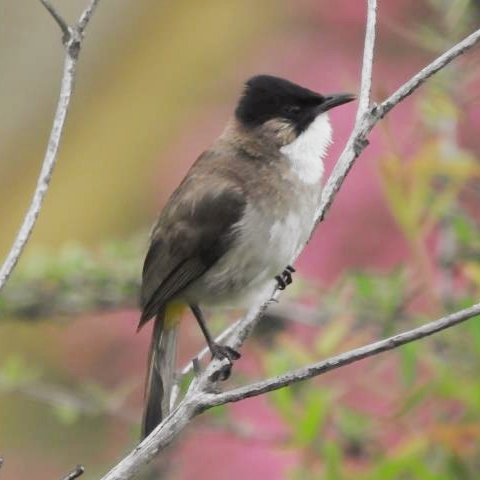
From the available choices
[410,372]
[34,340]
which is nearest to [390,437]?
[410,372]

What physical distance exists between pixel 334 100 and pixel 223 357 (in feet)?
2.90

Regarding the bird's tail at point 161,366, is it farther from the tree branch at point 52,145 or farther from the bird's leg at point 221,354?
the tree branch at point 52,145

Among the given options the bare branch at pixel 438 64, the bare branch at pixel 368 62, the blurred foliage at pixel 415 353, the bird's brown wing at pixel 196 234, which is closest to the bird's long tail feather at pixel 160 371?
the bird's brown wing at pixel 196 234

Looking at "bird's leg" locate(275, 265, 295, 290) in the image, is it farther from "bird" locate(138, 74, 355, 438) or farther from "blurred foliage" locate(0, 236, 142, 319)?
"blurred foliage" locate(0, 236, 142, 319)

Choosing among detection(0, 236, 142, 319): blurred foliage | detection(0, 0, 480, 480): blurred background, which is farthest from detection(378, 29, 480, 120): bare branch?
detection(0, 236, 142, 319): blurred foliage

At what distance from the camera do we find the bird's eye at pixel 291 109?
3.37m

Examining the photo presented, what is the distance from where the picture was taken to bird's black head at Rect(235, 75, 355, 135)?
336cm

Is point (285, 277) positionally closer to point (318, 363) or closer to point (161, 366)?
point (161, 366)

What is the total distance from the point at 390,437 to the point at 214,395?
123 centimetres

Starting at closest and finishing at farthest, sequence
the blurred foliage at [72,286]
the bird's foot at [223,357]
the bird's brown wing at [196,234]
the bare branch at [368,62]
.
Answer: the bird's foot at [223,357] < the bare branch at [368,62] < the bird's brown wing at [196,234] < the blurred foliage at [72,286]

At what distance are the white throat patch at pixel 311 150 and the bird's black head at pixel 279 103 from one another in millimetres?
17

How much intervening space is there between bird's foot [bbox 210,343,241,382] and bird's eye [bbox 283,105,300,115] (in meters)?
0.72

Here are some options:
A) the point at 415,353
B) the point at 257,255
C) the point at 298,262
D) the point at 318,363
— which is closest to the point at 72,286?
the point at 257,255

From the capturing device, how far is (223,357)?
2.60 metres
